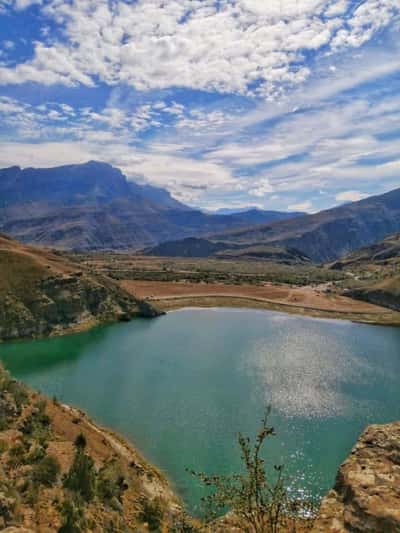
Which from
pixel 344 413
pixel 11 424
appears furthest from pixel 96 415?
pixel 344 413

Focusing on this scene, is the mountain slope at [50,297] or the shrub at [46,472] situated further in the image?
the mountain slope at [50,297]

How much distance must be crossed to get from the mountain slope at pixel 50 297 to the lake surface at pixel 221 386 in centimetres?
425

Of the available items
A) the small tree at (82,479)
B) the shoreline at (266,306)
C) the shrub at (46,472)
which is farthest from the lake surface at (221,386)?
the shoreline at (266,306)

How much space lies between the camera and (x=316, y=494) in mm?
22578

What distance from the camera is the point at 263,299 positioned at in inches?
3770

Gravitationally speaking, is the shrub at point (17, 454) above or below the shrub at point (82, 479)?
above

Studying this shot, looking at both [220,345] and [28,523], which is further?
[220,345]

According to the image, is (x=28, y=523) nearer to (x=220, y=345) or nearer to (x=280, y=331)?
(x=220, y=345)

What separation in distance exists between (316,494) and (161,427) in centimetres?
1337

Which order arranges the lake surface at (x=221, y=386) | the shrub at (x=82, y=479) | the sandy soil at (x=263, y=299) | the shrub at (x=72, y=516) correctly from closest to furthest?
the shrub at (x=72, y=516), the shrub at (x=82, y=479), the lake surface at (x=221, y=386), the sandy soil at (x=263, y=299)

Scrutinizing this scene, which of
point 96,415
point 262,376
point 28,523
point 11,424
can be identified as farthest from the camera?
point 262,376

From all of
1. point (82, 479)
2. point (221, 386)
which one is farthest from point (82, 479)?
point (221, 386)

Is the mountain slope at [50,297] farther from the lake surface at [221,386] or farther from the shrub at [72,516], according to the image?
the shrub at [72,516]

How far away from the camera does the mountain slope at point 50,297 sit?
191 ft
